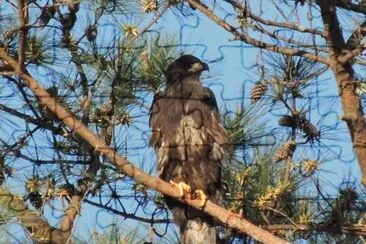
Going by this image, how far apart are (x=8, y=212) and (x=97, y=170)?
347mm

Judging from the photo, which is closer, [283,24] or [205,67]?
[283,24]

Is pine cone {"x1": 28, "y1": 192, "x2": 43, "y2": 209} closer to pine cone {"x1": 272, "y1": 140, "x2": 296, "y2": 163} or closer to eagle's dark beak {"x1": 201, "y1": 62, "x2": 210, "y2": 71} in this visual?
pine cone {"x1": 272, "y1": 140, "x2": 296, "y2": 163}

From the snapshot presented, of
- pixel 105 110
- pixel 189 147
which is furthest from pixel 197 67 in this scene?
pixel 105 110

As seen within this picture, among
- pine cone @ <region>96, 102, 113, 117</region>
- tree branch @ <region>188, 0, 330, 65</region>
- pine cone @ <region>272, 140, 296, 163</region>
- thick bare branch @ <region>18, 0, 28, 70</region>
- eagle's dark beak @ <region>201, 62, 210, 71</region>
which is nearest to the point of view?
thick bare branch @ <region>18, 0, 28, 70</region>

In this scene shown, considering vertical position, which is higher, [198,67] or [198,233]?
[198,67]

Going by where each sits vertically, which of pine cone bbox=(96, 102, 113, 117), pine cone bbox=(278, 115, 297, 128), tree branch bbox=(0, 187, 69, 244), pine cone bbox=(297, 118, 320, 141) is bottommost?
tree branch bbox=(0, 187, 69, 244)

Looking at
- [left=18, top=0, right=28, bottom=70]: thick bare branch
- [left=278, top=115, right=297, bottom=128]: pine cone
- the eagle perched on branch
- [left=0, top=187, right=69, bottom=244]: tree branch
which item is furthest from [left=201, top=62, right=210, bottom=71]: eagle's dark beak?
[left=18, top=0, right=28, bottom=70]: thick bare branch

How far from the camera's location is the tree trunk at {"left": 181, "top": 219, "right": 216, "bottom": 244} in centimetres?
342

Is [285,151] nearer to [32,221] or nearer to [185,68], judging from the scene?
[185,68]

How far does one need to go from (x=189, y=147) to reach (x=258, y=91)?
22.1 inches

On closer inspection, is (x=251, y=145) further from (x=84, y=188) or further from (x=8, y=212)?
(x=8, y=212)

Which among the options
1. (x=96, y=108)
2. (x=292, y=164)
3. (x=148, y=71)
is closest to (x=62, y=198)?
(x=96, y=108)

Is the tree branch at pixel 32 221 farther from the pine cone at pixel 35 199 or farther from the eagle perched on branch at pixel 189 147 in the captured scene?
the eagle perched on branch at pixel 189 147

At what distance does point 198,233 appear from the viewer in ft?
11.3
